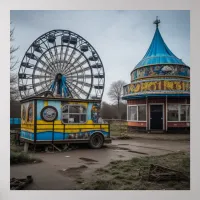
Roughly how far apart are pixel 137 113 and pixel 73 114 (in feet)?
4.97

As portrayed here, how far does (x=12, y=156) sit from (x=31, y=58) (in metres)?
2.22

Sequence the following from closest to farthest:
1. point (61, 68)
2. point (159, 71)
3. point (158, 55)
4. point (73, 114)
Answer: point (158, 55)
point (159, 71)
point (73, 114)
point (61, 68)

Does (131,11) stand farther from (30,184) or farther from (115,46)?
(30,184)

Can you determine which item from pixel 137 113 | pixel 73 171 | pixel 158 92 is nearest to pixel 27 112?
pixel 73 171

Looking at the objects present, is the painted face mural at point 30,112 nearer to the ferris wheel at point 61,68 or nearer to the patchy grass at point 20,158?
the ferris wheel at point 61,68

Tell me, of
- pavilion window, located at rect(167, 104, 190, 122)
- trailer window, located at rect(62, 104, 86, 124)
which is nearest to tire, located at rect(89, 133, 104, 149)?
trailer window, located at rect(62, 104, 86, 124)

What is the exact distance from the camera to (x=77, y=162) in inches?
187

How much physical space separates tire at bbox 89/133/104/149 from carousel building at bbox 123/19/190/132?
0.93 meters

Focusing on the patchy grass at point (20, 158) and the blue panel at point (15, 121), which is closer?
the patchy grass at point (20, 158)

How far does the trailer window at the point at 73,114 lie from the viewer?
19.4 ft

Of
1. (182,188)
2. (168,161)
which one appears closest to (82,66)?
(168,161)

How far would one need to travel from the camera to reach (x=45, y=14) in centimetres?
459

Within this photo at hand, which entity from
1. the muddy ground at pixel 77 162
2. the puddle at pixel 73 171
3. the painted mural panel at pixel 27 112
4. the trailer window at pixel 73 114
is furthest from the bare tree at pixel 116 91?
the painted mural panel at pixel 27 112

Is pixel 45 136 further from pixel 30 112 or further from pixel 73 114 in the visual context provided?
pixel 73 114
